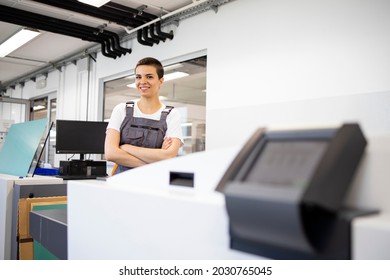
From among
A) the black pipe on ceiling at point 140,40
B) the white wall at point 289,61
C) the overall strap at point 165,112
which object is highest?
the black pipe on ceiling at point 140,40

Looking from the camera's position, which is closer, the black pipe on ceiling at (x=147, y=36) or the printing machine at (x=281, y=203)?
the printing machine at (x=281, y=203)

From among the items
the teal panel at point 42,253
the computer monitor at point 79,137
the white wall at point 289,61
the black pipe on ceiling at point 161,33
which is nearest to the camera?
the teal panel at point 42,253

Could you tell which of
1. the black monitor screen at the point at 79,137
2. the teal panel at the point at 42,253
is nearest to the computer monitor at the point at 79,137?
the black monitor screen at the point at 79,137

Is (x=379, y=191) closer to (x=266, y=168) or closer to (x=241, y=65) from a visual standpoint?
(x=266, y=168)

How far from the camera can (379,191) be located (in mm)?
369

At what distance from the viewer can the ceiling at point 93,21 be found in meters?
3.44

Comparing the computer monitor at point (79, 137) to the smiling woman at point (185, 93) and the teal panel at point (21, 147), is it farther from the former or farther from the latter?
the teal panel at point (21, 147)

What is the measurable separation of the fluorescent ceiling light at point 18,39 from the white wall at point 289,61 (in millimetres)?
1511

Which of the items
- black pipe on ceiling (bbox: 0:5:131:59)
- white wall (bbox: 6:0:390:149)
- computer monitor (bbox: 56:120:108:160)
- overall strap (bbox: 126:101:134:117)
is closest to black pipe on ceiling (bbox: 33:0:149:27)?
white wall (bbox: 6:0:390:149)

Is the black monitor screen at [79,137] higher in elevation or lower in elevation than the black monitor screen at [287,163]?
higher

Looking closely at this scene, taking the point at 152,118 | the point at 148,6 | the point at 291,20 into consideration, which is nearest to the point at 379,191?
the point at 152,118

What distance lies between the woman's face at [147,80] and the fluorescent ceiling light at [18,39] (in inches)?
109

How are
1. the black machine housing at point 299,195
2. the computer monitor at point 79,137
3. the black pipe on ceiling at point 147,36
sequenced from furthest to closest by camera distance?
the black pipe on ceiling at point 147,36, the computer monitor at point 79,137, the black machine housing at point 299,195

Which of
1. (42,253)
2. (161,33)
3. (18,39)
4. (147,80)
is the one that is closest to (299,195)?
(42,253)
